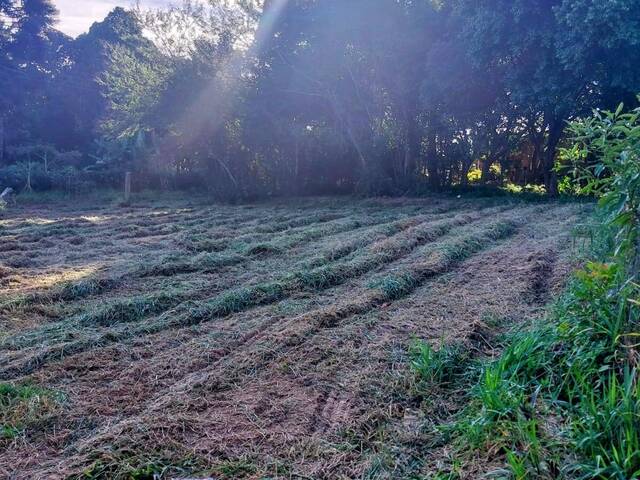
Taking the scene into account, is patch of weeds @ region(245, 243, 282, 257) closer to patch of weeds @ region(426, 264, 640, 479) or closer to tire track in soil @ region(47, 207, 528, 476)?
tire track in soil @ region(47, 207, 528, 476)

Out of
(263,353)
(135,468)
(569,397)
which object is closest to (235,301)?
(263,353)

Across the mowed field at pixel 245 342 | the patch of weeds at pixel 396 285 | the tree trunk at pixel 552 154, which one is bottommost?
the mowed field at pixel 245 342

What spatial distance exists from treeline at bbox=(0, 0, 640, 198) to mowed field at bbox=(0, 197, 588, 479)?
5.46 meters

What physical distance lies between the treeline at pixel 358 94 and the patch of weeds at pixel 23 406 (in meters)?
Answer: 9.85

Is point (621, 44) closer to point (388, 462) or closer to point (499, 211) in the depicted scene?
point (499, 211)

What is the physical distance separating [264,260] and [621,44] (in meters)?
7.99

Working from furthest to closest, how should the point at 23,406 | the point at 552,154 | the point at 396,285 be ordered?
the point at 552,154 → the point at 396,285 → the point at 23,406

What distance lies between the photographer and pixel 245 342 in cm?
302

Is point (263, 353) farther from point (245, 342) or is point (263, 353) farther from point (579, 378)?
point (579, 378)

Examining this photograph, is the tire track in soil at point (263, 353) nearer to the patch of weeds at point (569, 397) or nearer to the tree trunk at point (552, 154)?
the patch of weeds at point (569, 397)

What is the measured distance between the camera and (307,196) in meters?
14.8

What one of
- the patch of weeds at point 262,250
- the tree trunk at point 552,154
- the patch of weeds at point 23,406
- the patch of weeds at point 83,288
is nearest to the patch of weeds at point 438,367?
the patch of weeds at point 23,406

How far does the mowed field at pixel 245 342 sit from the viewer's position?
74.9 inches

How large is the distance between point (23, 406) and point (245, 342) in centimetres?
121
